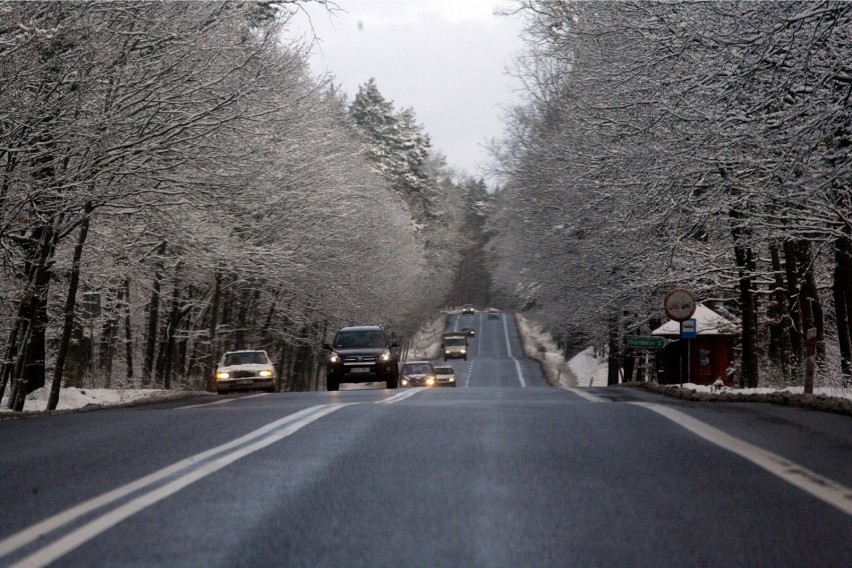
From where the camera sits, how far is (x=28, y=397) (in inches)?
1061

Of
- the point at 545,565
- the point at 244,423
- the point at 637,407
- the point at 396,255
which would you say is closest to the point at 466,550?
the point at 545,565

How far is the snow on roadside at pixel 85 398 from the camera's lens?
86.0 ft

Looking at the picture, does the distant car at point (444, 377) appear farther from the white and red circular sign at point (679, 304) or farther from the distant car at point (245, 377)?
the white and red circular sign at point (679, 304)

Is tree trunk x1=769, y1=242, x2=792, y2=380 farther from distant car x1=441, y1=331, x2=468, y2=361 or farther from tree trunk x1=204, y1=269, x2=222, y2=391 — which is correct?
distant car x1=441, y1=331, x2=468, y2=361

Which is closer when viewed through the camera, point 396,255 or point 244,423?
point 244,423

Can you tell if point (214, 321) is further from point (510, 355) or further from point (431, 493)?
point (510, 355)

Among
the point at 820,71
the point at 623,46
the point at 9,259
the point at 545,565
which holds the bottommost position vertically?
the point at 545,565

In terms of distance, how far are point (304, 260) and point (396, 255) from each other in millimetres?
24707

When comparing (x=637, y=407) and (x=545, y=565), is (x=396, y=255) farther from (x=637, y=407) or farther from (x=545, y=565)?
(x=545, y=565)

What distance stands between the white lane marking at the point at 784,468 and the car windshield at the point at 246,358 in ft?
88.4

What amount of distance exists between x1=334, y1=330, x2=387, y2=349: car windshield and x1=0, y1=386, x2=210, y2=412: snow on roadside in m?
4.87

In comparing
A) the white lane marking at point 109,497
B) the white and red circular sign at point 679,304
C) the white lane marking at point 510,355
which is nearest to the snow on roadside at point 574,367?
the white lane marking at point 510,355

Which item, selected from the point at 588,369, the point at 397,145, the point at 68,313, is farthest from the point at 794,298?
the point at 397,145

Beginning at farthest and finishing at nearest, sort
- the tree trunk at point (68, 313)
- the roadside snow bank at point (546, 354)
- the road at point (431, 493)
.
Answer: the roadside snow bank at point (546, 354), the tree trunk at point (68, 313), the road at point (431, 493)
